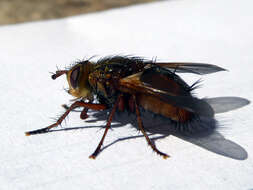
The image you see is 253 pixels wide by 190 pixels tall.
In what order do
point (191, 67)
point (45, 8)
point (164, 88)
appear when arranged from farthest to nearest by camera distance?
1. point (45, 8)
2. point (191, 67)
3. point (164, 88)

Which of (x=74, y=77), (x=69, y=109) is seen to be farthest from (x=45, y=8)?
(x=69, y=109)

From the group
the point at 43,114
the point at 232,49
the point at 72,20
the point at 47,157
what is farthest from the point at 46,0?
the point at 47,157

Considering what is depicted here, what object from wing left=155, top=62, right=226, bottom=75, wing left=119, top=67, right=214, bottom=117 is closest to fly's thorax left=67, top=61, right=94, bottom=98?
wing left=119, top=67, right=214, bottom=117

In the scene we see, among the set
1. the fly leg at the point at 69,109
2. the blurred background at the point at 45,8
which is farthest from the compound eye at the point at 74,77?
the blurred background at the point at 45,8

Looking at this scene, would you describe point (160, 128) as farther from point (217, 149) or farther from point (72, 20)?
point (72, 20)

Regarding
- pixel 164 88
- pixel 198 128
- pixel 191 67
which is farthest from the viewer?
pixel 191 67

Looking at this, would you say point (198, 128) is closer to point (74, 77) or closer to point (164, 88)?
point (164, 88)

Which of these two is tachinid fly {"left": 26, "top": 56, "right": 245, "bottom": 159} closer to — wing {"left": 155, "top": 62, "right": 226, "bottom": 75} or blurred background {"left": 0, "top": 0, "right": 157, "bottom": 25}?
wing {"left": 155, "top": 62, "right": 226, "bottom": 75}
